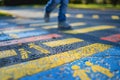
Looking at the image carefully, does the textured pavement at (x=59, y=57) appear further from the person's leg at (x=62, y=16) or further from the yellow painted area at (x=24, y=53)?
the person's leg at (x=62, y=16)

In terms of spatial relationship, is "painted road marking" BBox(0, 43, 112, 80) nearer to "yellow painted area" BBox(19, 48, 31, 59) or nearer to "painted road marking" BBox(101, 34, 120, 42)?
"yellow painted area" BBox(19, 48, 31, 59)

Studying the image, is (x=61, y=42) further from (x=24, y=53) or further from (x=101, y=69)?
(x=101, y=69)

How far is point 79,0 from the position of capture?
80.0ft

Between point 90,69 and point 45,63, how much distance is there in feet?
2.26

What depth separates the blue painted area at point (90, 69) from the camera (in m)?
3.00

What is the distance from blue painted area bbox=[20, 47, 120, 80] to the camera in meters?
3.00

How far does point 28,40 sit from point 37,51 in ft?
2.93

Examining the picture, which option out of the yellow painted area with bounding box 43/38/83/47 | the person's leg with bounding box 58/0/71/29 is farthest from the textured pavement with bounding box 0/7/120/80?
the person's leg with bounding box 58/0/71/29

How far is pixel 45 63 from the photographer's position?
347 centimetres

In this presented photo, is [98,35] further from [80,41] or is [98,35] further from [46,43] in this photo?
[46,43]

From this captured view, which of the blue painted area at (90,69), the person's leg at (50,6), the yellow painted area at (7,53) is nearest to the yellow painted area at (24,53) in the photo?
the yellow painted area at (7,53)

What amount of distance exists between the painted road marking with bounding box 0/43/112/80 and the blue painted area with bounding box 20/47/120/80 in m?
0.12

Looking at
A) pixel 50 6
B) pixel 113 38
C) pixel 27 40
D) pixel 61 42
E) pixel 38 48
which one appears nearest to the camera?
pixel 38 48

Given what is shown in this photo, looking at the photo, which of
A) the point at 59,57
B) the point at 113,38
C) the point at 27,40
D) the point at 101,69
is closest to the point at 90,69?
the point at 101,69
